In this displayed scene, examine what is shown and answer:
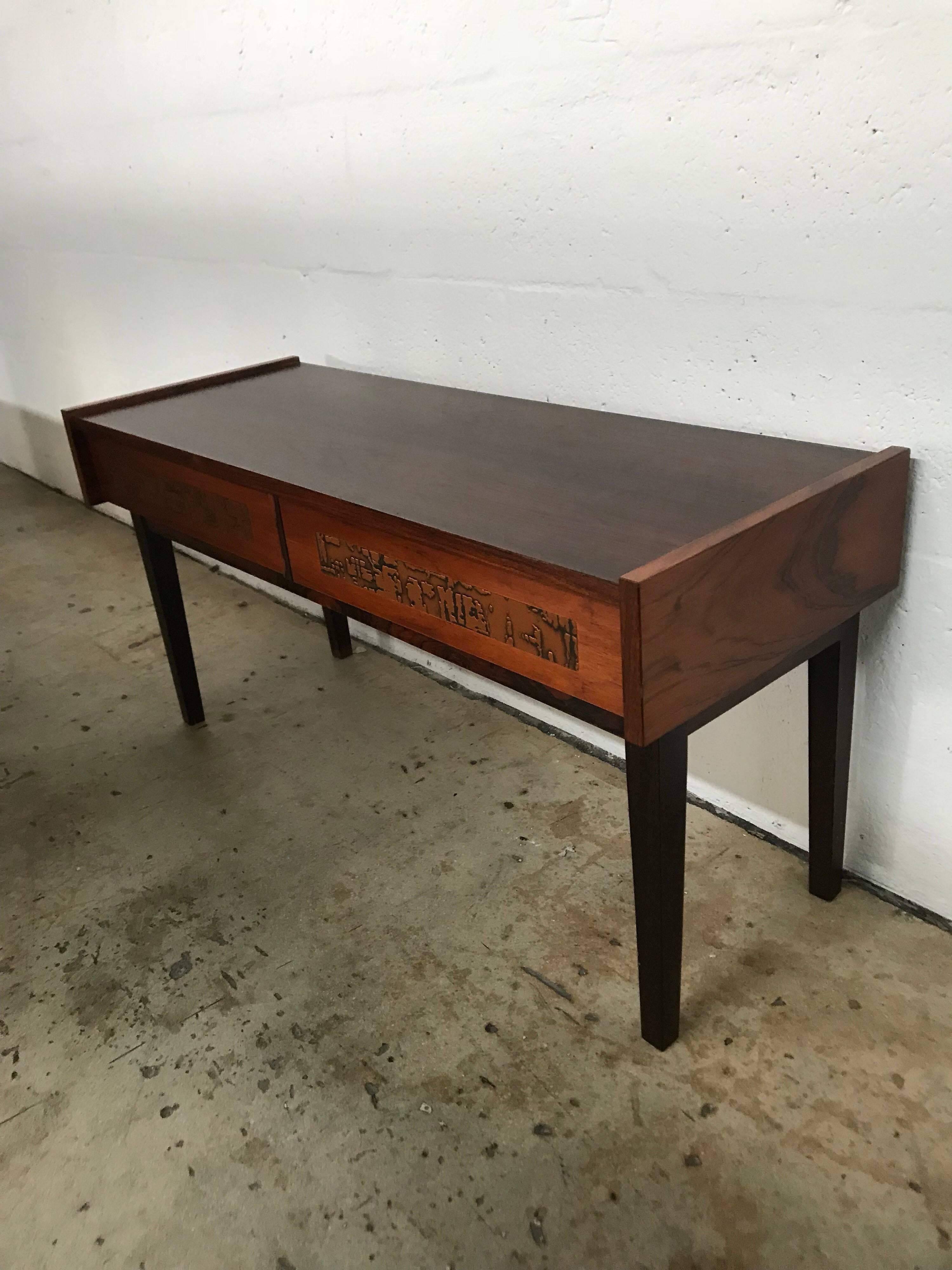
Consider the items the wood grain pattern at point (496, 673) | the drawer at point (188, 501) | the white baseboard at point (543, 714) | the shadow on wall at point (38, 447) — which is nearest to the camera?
the wood grain pattern at point (496, 673)

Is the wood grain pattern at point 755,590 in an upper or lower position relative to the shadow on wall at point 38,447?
upper

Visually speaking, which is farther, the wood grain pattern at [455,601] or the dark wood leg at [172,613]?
the dark wood leg at [172,613]

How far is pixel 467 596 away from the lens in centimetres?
108

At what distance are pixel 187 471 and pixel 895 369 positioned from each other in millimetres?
977

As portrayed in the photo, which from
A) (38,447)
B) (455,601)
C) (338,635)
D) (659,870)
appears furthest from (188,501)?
(38,447)

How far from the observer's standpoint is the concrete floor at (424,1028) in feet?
3.39

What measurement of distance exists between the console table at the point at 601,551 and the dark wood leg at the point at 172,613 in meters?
0.22

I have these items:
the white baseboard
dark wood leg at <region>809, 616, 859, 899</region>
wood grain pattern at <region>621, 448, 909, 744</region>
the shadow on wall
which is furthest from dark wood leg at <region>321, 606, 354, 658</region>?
the shadow on wall

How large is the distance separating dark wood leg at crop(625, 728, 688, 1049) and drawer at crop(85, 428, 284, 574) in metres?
0.61

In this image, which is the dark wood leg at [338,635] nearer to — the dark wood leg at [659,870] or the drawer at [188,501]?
the drawer at [188,501]

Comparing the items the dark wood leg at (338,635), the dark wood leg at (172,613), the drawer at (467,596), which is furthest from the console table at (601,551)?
the dark wood leg at (338,635)

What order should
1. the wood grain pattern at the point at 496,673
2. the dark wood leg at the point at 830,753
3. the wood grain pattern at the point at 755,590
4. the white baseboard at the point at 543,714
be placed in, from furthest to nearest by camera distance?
the white baseboard at the point at 543,714, the dark wood leg at the point at 830,753, the wood grain pattern at the point at 496,673, the wood grain pattern at the point at 755,590

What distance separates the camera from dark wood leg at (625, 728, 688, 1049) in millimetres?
1025

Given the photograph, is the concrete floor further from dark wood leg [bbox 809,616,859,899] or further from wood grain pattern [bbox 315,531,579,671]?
wood grain pattern [bbox 315,531,579,671]
